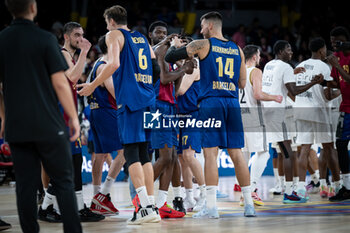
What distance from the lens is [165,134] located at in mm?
6766

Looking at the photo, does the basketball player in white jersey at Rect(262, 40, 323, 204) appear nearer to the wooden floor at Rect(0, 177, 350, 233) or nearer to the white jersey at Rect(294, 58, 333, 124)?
the white jersey at Rect(294, 58, 333, 124)

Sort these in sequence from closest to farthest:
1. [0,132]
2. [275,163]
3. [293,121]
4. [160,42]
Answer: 1. [0,132]
2. [160,42]
3. [293,121]
4. [275,163]

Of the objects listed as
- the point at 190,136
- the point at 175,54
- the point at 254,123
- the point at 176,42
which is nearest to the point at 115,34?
the point at 175,54

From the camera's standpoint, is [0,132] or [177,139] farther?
[177,139]

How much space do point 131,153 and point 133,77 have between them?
0.90 metres

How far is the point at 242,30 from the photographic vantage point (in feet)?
64.8

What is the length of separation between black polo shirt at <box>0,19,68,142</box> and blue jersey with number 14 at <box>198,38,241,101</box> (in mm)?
2759

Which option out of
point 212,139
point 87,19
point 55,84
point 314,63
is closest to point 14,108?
point 55,84

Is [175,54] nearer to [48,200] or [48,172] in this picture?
[48,200]

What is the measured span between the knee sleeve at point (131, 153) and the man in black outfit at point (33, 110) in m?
1.84

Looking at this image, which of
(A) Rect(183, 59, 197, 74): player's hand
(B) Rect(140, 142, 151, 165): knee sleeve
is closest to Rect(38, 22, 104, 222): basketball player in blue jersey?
(B) Rect(140, 142, 151, 165): knee sleeve

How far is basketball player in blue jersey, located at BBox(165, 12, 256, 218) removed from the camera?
6.55m

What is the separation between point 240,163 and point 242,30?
13779mm

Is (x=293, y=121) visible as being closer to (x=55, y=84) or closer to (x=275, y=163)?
(x=275, y=163)
